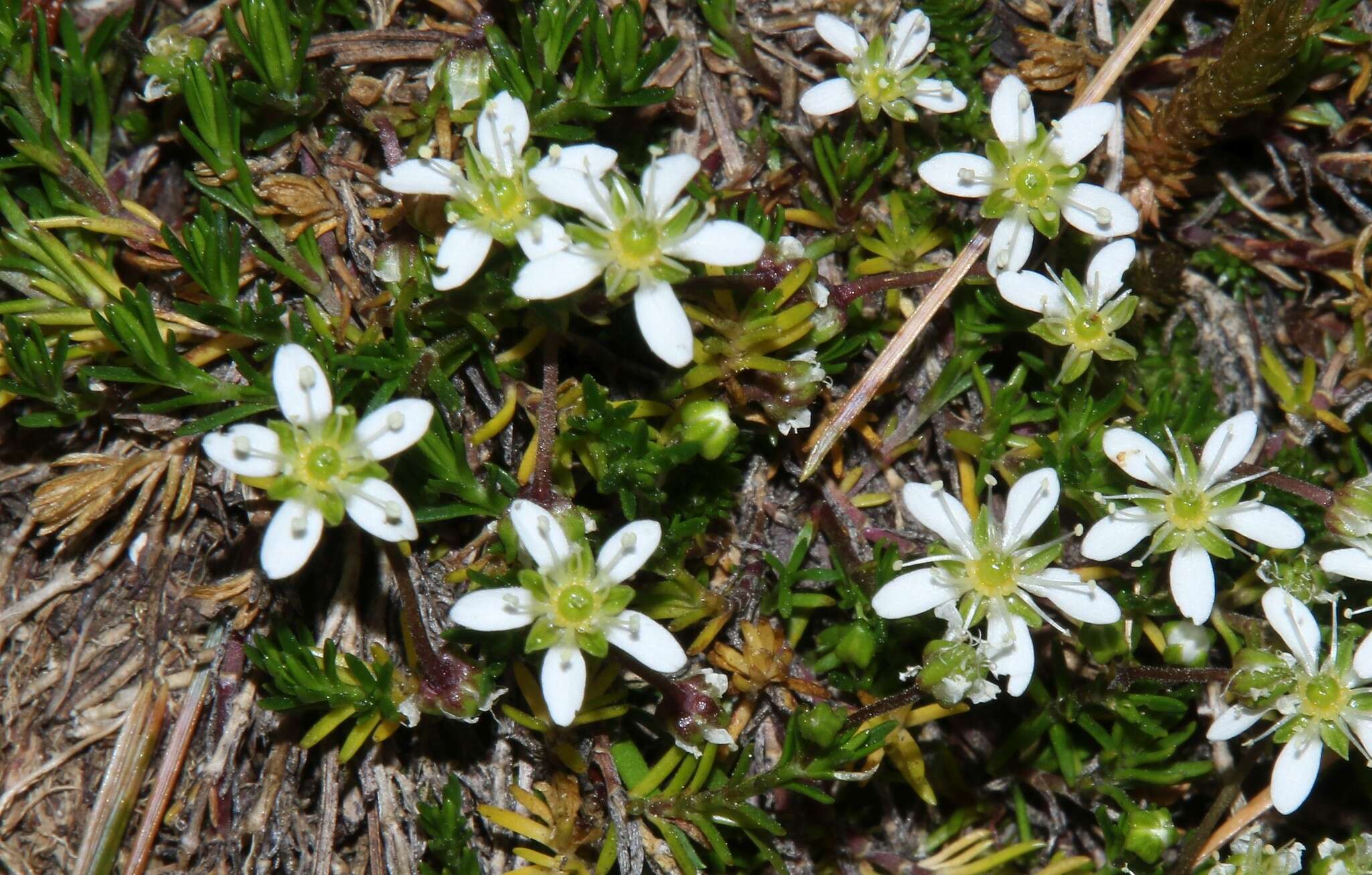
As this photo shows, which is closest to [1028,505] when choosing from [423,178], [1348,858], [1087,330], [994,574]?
[994,574]

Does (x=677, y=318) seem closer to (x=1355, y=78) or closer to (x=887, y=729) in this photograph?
(x=887, y=729)

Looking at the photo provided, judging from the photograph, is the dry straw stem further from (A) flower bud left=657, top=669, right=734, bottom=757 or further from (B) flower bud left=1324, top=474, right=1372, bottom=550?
(B) flower bud left=1324, top=474, right=1372, bottom=550

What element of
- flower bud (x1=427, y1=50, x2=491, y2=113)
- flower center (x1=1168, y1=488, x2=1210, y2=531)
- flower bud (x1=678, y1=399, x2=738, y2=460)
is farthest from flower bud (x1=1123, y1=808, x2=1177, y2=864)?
flower bud (x1=427, y1=50, x2=491, y2=113)

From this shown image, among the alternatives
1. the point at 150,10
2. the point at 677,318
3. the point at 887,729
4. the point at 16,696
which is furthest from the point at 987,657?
the point at 150,10

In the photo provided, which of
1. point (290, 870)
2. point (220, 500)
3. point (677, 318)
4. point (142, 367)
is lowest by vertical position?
point (290, 870)

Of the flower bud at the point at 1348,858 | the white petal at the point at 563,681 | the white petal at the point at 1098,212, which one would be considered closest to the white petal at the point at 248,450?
the white petal at the point at 563,681

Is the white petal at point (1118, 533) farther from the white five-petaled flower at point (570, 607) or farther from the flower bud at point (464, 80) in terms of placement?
the flower bud at point (464, 80)
